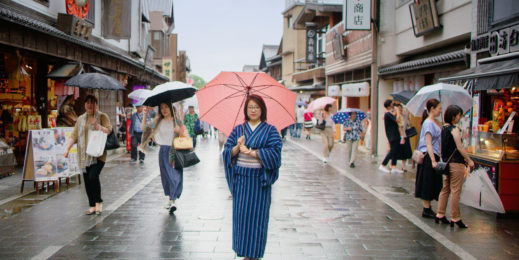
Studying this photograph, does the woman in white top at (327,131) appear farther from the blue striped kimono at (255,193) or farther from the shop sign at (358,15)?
the blue striped kimono at (255,193)

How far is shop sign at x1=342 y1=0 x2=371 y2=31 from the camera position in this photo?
16375mm

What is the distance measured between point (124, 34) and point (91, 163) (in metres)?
10.9

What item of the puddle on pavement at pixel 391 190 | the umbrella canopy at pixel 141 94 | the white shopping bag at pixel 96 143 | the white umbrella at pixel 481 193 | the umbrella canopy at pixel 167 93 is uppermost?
the umbrella canopy at pixel 141 94

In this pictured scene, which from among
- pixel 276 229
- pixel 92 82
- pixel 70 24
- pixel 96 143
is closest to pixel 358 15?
pixel 70 24

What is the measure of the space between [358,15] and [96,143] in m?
12.0

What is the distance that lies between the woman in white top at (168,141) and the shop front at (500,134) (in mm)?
5159

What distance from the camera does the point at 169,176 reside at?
7477 mm

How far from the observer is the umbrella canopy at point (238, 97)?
17.8 ft

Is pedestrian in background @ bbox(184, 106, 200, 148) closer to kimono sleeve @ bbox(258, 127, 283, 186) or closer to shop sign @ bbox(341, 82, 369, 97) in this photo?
shop sign @ bbox(341, 82, 369, 97)

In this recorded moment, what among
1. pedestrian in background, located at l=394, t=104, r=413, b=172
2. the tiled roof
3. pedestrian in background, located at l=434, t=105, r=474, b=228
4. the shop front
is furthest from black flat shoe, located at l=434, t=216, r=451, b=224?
the tiled roof

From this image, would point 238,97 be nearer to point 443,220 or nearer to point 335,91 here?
point 443,220

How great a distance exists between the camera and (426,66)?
13.4 m

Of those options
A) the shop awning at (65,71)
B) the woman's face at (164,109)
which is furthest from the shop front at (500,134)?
the shop awning at (65,71)

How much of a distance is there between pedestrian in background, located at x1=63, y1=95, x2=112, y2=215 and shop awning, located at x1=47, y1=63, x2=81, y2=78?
19.7ft
